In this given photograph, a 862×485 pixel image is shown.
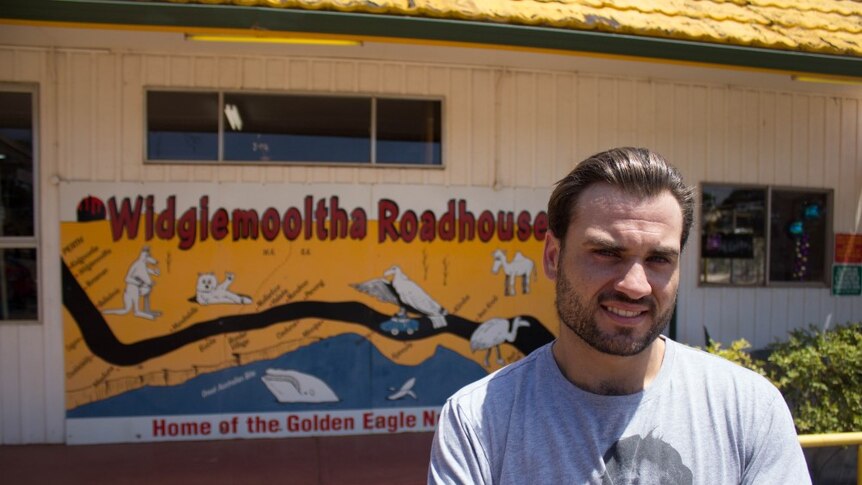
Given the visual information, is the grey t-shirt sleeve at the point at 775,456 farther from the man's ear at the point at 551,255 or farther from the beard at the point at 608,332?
the man's ear at the point at 551,255

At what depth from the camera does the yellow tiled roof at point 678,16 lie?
4371 millimetres

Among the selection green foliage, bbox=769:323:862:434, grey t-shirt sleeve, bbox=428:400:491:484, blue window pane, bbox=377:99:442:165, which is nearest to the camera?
grey t-shirt sleeve, bbox=428:400:491:484

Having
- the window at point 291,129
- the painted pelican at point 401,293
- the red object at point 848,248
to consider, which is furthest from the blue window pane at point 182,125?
the red object at point 848,248

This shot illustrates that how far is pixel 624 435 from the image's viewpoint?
1.64 metres

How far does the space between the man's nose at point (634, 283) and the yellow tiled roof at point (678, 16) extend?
131 inches

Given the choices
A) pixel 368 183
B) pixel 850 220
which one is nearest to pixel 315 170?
pixel 368 183

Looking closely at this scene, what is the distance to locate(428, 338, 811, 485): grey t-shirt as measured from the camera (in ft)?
5.24

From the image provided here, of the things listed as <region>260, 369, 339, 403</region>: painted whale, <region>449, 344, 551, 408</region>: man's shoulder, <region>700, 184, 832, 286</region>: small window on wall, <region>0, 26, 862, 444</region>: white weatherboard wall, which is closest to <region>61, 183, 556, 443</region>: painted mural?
<region>260, 369, 339, 403</region>: painted whale

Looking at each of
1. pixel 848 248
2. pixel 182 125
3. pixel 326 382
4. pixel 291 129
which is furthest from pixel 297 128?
pixel 848 248

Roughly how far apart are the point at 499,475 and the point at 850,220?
722cm

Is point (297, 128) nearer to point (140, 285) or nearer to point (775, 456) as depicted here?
point (140, 285)

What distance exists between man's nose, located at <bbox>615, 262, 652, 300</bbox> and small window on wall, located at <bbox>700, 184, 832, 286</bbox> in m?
5.50

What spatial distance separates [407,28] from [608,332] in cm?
338

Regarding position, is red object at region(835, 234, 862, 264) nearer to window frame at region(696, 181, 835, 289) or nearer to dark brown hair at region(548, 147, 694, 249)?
window frame at region(696, 181, 835, 289)
